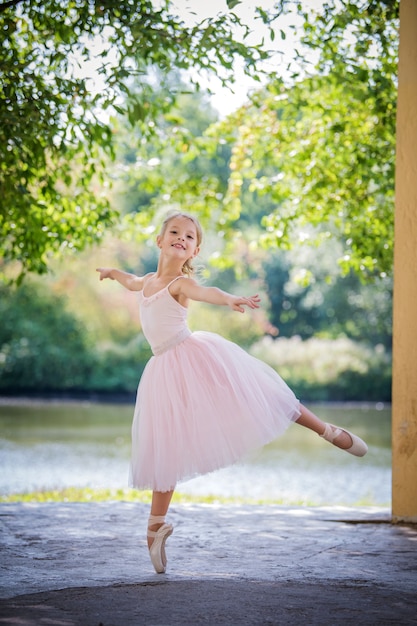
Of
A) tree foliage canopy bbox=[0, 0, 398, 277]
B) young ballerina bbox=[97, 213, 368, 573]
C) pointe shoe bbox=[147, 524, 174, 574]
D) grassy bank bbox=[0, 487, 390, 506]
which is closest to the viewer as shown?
pointe shoe bbox=[147, 524, 174, 574]

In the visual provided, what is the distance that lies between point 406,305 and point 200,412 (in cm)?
168

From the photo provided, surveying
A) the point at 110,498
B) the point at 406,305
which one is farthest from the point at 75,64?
the point at 110,498

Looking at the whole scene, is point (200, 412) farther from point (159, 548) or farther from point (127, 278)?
point (127, 278)

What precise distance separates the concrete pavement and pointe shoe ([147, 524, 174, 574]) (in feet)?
0.15

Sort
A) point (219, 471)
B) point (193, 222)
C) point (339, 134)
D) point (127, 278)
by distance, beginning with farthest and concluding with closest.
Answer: point (219, 471) < point (339, 134) < point (127, 278) < point (193, 222)

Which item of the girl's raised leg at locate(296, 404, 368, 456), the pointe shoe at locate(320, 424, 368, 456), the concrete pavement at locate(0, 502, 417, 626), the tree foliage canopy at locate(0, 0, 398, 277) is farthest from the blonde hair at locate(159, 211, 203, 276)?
the tree foliage canopy at locate(0, 0, 398, 277)

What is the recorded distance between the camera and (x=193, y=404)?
3.88 m

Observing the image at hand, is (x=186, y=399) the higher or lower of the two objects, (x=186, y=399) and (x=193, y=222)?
the lower

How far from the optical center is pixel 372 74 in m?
7.02

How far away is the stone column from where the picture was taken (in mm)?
5008

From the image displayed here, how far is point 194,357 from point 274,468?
27.7 feet

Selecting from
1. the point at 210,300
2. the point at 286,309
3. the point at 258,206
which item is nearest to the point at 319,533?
the point at 210,300

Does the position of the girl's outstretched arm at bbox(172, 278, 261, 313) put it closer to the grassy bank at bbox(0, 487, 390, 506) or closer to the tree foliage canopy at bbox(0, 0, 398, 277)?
the tree foliage canopy at bbox(0, 0, 398, 277)

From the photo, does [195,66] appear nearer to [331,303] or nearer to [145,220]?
[145,220]
